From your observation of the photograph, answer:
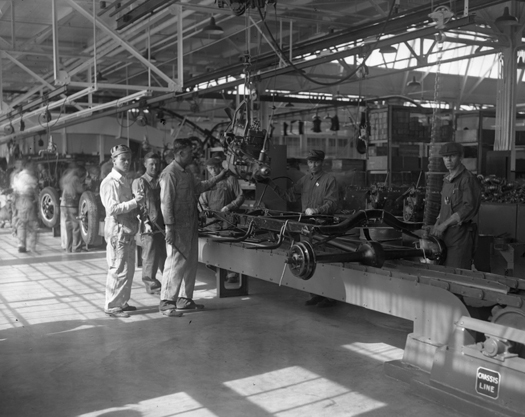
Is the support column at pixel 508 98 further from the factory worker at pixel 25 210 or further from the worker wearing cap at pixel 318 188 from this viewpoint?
the factory worker at pixel 25 210

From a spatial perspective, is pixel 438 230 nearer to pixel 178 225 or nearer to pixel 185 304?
pixel 178 225

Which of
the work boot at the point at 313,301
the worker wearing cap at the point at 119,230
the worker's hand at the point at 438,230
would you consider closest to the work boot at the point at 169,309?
the worker wearing cap at the point at 119,230

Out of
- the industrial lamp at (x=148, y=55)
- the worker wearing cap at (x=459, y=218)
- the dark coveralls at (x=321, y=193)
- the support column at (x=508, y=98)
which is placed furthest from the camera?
the support column at (x=508, y=98)

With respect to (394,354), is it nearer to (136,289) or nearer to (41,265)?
(136,289)

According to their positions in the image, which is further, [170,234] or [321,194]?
[321,194]

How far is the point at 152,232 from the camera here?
255 inches

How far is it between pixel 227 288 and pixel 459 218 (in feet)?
9.03

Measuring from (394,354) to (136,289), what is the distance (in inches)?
133

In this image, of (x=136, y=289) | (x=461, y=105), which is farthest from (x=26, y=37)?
(x=461, y=105)

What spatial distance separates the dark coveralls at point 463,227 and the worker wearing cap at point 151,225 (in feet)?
9.39

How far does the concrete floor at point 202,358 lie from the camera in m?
3.57

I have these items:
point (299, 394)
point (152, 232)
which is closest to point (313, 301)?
point (152, 232)

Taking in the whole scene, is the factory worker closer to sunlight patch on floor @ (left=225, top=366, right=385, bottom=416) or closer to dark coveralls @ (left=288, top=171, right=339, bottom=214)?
dark coveralls @ (left=288, top=171, right=339, bottom=214)

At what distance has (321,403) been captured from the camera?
3611mm
